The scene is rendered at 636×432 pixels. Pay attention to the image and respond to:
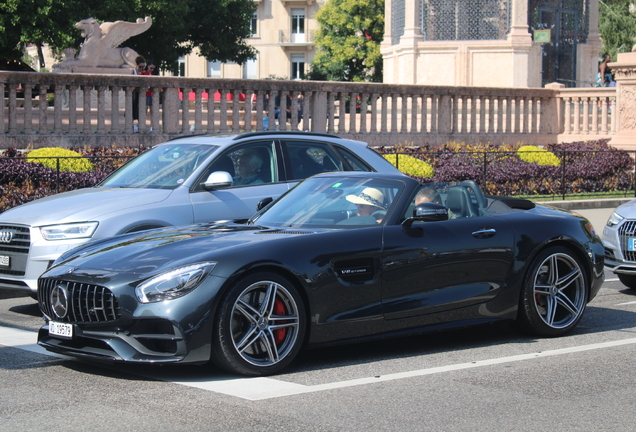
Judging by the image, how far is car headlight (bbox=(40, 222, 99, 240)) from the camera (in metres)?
8.68

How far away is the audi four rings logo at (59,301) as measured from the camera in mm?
6348

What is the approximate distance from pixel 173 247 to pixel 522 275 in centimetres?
296

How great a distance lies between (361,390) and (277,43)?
261ft

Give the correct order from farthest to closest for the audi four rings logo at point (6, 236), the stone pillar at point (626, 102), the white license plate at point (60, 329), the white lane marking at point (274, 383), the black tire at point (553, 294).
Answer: the stone pillar at point (626, 102) → the audi four rings logo at point (6, 236) → the black tire at point (553, 294) → the white license plate at point (60, 329) → the white lane marking at point (274, 383)

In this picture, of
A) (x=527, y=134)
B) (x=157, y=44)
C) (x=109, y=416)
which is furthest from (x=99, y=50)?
(x=157, y=44)

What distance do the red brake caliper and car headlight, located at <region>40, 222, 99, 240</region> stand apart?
285cm

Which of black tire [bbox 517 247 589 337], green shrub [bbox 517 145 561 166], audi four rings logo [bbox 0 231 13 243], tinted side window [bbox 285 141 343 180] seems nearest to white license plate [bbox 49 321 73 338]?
audi four rings logo [bbox 0 231 13 243]

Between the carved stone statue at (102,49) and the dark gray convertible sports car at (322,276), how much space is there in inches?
669

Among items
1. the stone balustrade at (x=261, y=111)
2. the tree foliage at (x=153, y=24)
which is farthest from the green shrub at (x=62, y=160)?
the tree foliage at (x=153, y=24)

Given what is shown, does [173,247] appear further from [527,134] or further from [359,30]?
[359,30]

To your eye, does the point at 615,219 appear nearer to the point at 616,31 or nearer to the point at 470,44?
the point at 470,44

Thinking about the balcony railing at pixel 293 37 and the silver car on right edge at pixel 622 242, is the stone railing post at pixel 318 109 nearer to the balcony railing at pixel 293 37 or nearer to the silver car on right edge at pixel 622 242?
the silver car on right edge at pixel 622 242

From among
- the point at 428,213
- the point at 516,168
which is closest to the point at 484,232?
the point at 428,213

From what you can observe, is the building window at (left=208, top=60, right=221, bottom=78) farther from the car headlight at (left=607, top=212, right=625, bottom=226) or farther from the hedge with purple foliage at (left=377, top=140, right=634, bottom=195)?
the car headlight at (left=607, top=212, right=625, bottom=226)
